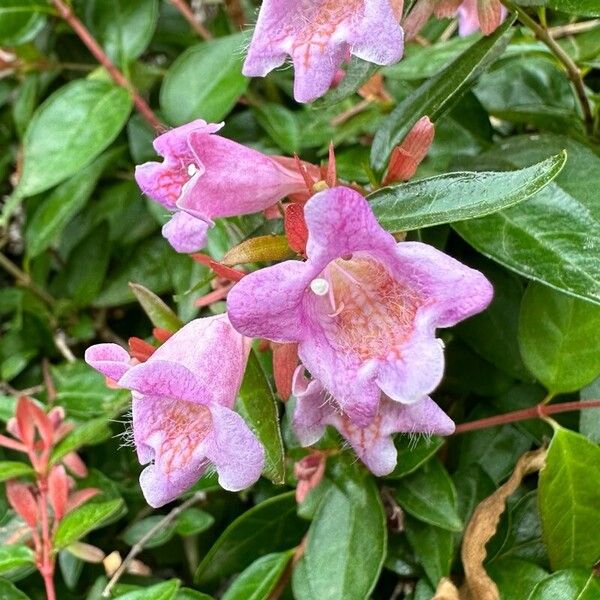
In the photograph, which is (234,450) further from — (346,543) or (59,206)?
(59,206)

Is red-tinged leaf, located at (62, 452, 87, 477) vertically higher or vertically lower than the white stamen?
lower

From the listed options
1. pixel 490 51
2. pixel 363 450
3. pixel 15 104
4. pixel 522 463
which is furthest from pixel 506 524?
pixel 15 104

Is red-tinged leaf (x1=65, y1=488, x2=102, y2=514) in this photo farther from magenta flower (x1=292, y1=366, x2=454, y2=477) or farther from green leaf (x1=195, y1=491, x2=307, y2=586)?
magenta flower (x1=292, y1=366, x2=454, y2=477)

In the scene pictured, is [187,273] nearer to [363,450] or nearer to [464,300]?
[363,450]

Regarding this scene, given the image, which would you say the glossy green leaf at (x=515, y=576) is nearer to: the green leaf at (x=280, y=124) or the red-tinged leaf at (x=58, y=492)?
the red-tinged leaf at (x=58, y=492)

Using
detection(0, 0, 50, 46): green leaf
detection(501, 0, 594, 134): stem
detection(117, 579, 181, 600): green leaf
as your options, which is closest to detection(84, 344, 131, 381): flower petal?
detection(117, 579, 181, 600): green leaf

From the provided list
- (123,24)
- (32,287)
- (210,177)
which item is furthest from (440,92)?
(32,287)

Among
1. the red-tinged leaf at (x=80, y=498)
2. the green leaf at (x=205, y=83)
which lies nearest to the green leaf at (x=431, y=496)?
the red-tinged leaf at (x=80, y=498)
